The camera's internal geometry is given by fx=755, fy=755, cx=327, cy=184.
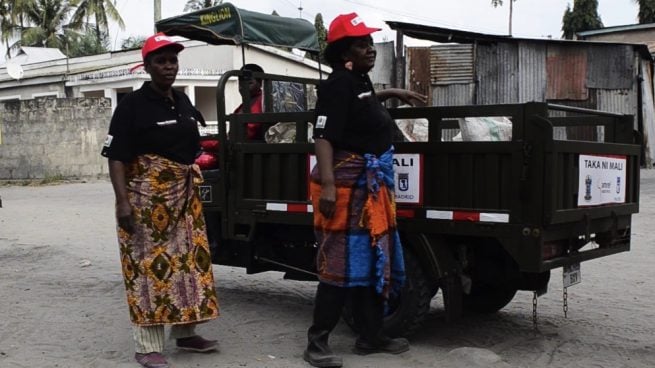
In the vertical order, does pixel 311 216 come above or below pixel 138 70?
below

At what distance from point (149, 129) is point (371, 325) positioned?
1.71 m

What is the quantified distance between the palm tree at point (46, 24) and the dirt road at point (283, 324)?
3858 cm

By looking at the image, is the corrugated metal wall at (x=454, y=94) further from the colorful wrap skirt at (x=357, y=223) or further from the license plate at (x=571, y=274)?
the colorful wrap skirt at (x=357, y=223)

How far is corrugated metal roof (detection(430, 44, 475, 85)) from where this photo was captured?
63.2 ft

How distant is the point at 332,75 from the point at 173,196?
3.75 ft

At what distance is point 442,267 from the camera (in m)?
4.57

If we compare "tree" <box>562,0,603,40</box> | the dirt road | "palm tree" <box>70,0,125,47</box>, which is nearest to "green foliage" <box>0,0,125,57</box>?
"palm tree" <box>70,0,125,47</box>

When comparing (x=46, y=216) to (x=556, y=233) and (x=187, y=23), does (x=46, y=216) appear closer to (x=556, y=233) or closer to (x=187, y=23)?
(x=187, y=23)

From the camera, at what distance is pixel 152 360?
4.33 m

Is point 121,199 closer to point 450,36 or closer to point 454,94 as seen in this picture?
point 450,36

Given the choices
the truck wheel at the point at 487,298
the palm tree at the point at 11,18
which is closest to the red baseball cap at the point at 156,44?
the truck wheel at the point at 487,298

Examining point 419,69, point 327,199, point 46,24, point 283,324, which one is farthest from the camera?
point 46,24

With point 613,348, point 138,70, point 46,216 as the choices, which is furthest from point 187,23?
point 138,70

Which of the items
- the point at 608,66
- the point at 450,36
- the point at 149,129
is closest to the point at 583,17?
the point at 608,66
